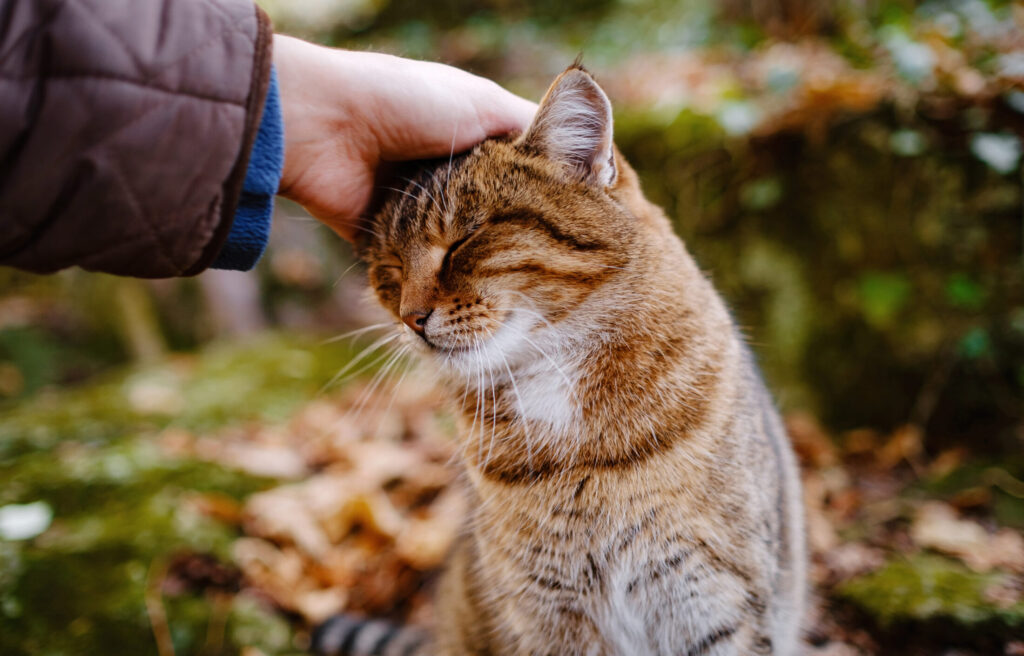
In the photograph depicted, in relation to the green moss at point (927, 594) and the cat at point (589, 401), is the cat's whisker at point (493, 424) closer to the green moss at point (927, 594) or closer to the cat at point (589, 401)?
the cat at point (589, 401)

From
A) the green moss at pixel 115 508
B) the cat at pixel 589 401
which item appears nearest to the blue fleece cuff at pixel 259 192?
the cat at pixel 589 401

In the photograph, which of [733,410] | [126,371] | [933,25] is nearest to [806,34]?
[933,25]

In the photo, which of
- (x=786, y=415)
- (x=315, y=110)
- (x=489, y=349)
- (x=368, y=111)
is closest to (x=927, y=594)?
(x=786, y=415)

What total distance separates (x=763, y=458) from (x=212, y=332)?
5554 mm

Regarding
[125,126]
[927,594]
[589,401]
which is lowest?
[927,594]

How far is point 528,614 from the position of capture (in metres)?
1.57

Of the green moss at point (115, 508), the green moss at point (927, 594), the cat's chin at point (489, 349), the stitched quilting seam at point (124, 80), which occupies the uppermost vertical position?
the stitched quilting seam at point (124, 80)

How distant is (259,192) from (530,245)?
2.07 ft

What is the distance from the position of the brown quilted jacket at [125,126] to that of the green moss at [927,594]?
219 centimetres

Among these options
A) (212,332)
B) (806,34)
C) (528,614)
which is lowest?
(212,332)

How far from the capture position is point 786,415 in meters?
3.13

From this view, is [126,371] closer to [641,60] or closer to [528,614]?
[528,614]

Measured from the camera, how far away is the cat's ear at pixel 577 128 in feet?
4.76

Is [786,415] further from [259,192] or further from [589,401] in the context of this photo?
[259,192]
